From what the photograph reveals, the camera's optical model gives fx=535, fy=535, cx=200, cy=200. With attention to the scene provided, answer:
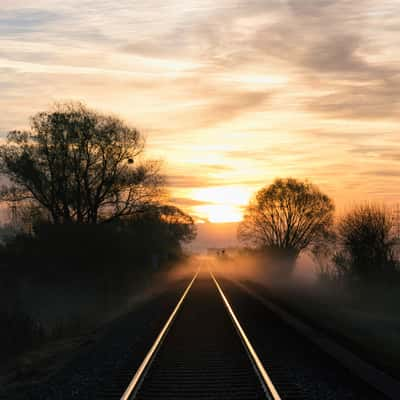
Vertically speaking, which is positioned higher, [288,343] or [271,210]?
[271,210]

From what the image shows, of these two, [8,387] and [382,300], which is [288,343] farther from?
[382,300]

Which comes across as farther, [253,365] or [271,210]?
[271,210]

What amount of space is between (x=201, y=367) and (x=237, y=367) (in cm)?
70

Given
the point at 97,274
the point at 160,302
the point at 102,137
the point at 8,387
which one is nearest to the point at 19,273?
the point at 97,274

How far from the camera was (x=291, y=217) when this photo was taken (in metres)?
64.7

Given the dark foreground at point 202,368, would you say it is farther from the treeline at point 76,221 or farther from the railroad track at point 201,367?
the treeline at point 76,221

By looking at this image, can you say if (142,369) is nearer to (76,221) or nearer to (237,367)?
(237,367)

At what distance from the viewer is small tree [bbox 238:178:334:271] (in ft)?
208

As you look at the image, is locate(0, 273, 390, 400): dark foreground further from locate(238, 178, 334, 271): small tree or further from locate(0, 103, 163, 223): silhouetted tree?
locate(238, 178, 334, 271): small tree

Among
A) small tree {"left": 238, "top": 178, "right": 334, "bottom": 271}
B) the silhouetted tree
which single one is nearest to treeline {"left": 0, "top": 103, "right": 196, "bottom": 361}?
the silhouetted tree

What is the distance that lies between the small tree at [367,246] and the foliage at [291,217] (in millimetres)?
34681

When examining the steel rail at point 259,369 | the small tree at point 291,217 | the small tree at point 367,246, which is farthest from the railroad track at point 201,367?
the small tree at point 291,217

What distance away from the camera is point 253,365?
34.2ft

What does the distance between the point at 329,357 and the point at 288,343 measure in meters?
2.10
